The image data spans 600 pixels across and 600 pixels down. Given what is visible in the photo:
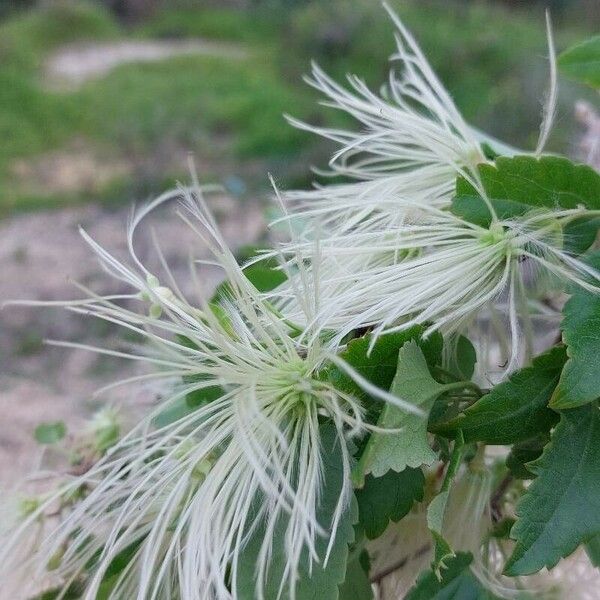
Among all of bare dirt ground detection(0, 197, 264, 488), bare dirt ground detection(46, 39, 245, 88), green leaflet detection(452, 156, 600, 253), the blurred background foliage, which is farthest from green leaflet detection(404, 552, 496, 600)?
bare dirt ground detection(46, 39, 245, 88)

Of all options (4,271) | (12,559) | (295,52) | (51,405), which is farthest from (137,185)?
(12,559)

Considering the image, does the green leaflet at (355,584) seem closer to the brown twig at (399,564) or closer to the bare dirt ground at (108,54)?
the brown twig at (399,564)

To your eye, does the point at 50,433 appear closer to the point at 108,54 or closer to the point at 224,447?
the point at 224,447

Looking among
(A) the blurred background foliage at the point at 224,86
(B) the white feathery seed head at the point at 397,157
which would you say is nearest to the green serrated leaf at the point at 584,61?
(B) the white feathery seed head at the point at 397,157

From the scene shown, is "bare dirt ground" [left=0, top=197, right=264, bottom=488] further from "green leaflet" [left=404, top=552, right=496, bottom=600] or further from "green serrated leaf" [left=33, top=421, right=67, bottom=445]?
"green leaflet" [left=404, top=552, right=496, bottom=600]

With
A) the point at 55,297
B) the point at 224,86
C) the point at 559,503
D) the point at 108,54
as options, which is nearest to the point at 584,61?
the point at 559,503

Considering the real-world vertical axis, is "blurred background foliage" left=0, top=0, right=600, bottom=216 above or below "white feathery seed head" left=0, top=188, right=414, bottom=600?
below

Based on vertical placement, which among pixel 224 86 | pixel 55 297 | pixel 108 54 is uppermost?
pixel 55 297
